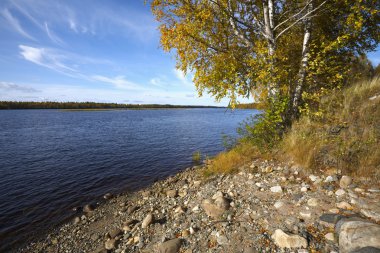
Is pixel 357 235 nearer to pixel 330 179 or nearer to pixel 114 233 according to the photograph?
pixel 330 179

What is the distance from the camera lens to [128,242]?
6.31m

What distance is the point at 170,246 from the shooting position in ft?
16.9

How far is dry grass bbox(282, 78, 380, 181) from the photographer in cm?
632

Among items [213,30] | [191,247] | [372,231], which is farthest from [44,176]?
[372,231]

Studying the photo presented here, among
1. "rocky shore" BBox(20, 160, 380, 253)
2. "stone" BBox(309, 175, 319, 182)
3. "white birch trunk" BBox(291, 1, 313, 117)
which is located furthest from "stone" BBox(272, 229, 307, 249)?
"white birch trunk" BBox(291, 1, 313, 117)

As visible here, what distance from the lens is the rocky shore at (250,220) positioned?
14.2 ft

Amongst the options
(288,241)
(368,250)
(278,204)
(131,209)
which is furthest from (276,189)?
(131,209)

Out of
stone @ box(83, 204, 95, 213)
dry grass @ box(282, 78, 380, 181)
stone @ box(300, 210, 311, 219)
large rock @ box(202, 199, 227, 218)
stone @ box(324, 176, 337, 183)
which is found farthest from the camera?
stone @ box(83, 204, 95, 213)

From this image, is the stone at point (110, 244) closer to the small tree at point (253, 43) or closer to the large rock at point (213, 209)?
the large rock at point (213, 209)

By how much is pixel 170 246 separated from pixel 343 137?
728 centimetres

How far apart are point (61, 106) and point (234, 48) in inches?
7669

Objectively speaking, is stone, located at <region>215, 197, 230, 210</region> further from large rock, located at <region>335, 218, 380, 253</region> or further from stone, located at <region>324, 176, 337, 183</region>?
stone, located at <region>324, 176, 337, 183</region>

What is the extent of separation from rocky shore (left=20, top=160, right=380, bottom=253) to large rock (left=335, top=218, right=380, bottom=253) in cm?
1

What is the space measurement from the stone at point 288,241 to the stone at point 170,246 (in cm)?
245
